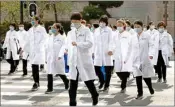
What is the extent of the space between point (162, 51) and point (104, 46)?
2.72 metres

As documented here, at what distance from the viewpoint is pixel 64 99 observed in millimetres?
9992

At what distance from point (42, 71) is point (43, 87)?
473cm

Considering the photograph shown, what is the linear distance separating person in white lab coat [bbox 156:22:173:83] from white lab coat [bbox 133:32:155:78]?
3.09 m

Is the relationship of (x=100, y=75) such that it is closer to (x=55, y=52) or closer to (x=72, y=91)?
(x=55, y=52)

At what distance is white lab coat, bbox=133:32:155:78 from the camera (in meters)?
10.1

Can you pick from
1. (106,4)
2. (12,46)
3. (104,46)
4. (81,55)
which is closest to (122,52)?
(104,46)

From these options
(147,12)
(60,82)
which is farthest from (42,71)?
(147,12)

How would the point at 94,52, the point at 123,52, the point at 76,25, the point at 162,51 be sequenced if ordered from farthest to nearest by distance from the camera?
the point at 162,51, the point at 94,52, the point at 123,52, the point at 76,25

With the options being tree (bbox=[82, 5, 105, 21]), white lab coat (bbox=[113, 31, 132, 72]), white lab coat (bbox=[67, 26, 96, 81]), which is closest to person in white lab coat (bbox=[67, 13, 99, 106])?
white lab coat (bbox=[67, 26, 96, 81])

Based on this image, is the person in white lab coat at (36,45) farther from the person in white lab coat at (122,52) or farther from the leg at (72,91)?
the leg at (72,91)

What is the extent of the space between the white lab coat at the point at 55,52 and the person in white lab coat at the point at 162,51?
3612 millimetres

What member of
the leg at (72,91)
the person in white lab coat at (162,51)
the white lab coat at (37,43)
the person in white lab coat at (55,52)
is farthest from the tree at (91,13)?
the leg at (72,91)

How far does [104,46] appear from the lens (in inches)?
457

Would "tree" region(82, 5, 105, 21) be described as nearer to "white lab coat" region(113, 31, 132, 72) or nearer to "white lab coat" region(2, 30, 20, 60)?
"white lab coat" region(2, 30, 20, 60)
